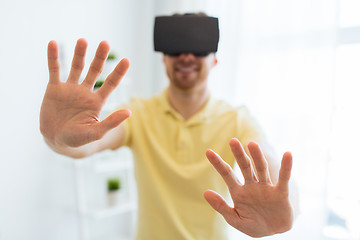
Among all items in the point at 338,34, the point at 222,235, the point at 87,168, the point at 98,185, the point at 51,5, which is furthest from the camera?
the point at 98,185

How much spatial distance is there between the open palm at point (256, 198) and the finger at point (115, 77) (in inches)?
9.6

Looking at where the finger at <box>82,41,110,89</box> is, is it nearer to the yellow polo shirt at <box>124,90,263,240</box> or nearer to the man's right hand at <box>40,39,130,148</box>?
the man's right hand at <box>40,39,130,148</box>

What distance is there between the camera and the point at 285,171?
0.51 m

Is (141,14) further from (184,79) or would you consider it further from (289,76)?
(184,79)

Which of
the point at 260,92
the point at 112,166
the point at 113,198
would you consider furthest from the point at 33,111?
the point at 260,92

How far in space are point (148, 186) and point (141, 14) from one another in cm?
126

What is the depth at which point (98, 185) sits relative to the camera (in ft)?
5.82

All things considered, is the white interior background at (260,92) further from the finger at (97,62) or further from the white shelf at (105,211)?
the finger at (97,62)

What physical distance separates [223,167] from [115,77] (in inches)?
11.2

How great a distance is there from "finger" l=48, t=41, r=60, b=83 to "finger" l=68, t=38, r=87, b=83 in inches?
1.2

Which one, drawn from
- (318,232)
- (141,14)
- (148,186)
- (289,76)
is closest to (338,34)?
(289,76)

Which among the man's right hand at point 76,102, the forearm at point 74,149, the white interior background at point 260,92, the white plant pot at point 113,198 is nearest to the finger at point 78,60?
the man's right hand at point 76,102

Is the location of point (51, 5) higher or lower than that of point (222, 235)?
higher

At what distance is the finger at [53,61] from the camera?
0.61 metres
